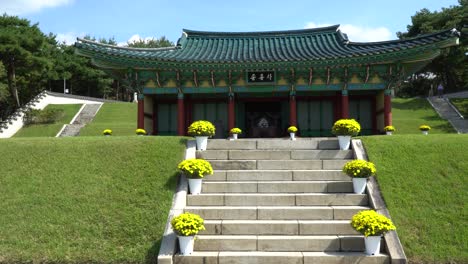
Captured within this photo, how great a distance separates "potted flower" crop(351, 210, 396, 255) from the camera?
679 centimetres

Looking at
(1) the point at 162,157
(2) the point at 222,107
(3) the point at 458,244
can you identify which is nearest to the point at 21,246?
(1) the point at 162,157

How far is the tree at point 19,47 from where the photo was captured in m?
36.0

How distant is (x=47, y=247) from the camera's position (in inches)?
293

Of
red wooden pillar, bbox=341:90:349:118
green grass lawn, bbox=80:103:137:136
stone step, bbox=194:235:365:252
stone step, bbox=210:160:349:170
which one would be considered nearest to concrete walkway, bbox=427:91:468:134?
red wooden pillar, bbox=341:90:349:118

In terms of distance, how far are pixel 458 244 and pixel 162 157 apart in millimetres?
7097

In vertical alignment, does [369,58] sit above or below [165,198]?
above

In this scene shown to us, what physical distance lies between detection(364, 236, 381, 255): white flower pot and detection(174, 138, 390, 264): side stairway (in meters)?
0.12

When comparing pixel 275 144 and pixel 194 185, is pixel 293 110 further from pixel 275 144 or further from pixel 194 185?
pixel 194 185

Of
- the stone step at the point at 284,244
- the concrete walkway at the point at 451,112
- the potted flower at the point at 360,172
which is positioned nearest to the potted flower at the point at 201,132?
the stone step at the point at 284,244

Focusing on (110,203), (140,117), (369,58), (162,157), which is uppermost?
(369,58)

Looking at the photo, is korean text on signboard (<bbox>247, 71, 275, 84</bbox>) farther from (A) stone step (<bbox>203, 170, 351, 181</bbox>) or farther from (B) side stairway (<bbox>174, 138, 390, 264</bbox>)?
(A) stone step (<bbox>203, 170, 351, 181</bbox>)

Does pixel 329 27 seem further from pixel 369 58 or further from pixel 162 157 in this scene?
pixel 162 157

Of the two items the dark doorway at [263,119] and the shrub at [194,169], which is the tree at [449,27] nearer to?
the dark doorway at [263,119]

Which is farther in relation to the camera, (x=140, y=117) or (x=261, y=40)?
(x=261, y=40)
